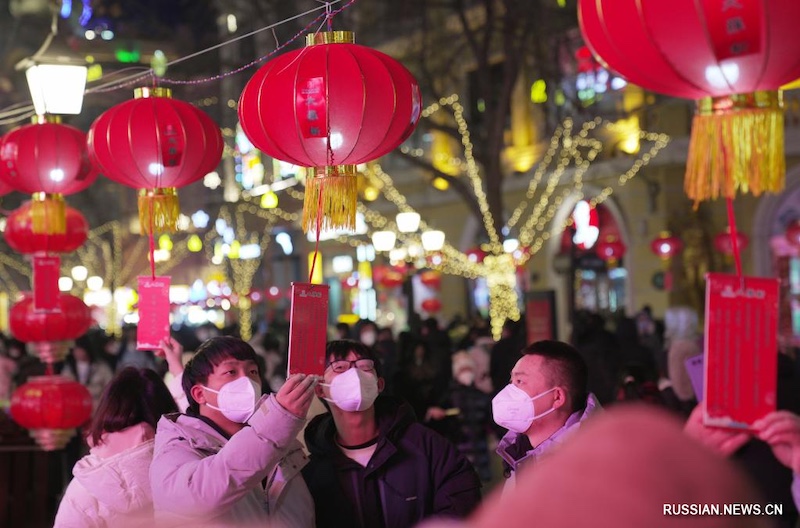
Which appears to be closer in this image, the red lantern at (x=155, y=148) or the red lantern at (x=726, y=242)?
the red lantern at (x=155, y=148)

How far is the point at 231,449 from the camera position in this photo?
3.76m

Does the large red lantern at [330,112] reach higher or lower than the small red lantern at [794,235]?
higher

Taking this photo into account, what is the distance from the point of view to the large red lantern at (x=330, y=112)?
5109mm

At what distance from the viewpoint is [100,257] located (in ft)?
141

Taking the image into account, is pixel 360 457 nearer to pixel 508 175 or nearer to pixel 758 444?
pixel 758 444

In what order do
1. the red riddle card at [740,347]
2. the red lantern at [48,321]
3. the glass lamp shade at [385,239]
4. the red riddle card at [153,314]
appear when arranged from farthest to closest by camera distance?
the glass lamp shade at [385,239], the red lantern at [48,321], the red riddle card at [153,314], the red riddle card at [740,347]

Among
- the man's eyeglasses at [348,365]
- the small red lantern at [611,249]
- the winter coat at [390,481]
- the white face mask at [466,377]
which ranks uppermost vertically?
the small red lantern at [611,249]

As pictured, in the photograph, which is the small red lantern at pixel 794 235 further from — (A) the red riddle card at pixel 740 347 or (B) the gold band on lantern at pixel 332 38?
(A) the red riddle card at pixel 740 347

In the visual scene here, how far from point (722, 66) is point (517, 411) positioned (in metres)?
1.51

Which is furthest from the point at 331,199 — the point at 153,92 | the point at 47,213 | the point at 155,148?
the point at 47,213

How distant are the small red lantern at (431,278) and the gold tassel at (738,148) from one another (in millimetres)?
26527

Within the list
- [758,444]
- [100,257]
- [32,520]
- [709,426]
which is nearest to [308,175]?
[758,444]

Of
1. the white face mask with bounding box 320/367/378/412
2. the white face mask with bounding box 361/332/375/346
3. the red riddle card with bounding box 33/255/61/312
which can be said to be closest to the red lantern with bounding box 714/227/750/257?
the white face mask with bounding box 361/332/375/346

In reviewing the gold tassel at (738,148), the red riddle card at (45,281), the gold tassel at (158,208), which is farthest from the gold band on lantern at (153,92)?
the gold tassel at (738,148)
